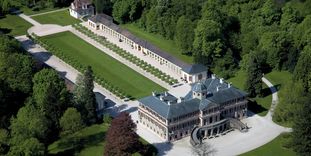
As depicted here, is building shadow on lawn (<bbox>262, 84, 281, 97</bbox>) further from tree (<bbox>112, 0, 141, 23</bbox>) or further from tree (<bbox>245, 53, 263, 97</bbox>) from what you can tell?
tree (<bbox>112, 0, 141, 23</bbox>)

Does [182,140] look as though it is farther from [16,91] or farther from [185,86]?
[16,91]

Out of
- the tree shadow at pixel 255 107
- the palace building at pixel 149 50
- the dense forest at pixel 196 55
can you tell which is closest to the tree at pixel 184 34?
the dense forest at pixel 196 55

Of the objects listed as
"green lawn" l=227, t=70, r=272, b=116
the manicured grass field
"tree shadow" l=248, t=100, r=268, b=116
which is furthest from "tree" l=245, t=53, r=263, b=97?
the manicured grass field

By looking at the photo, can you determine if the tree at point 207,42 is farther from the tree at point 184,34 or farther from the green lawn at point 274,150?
the green lawn at point 274,150

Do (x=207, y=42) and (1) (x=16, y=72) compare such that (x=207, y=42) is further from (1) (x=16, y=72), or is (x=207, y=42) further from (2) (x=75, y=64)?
(1) (x=16, y=72)

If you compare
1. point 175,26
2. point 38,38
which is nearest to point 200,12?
point 175,26

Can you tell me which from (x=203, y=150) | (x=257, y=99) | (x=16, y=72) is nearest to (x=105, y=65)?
(x=16, y=72)
